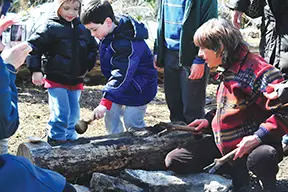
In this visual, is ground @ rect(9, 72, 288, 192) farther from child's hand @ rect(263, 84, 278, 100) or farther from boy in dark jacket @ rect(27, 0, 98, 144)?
child's hand @ rect(263, 84, 278, 100)

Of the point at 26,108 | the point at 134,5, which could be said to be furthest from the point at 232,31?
the point at 134,5

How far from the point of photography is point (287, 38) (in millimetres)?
4734

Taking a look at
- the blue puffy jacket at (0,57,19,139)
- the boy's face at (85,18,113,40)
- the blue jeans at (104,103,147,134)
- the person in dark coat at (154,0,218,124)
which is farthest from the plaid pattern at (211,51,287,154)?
the blue puffy jacket at (0,57,19,139)

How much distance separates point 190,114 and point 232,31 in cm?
119

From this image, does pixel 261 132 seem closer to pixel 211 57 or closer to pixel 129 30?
pixel 211 57

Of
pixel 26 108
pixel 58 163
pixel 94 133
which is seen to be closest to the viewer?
pixel 58 163

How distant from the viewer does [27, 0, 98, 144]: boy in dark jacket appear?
15.7 ft

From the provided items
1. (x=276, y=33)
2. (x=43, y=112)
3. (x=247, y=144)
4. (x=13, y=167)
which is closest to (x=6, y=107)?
(x=13, y=167)

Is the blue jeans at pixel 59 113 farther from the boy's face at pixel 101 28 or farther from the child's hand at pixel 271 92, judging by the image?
the child's hand at pixel 271 92

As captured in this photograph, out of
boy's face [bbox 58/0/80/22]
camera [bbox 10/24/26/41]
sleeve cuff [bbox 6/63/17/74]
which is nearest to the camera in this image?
sleeve cuff [bbox 6/63/17/74]

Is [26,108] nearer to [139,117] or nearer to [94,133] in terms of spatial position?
[94,133]

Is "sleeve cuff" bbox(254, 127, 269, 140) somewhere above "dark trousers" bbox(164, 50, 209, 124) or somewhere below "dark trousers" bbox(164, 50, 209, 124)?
above

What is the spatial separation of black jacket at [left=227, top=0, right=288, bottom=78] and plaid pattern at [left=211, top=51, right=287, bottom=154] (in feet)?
3.05

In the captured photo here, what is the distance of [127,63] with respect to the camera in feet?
15.2
